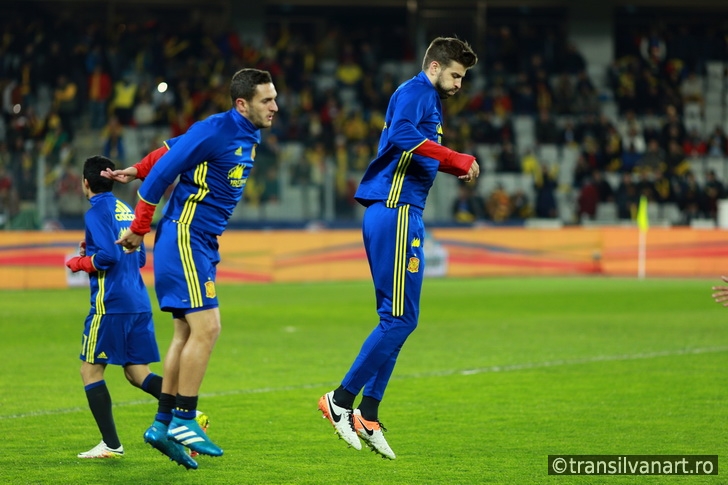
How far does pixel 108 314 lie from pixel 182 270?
0.88 metres

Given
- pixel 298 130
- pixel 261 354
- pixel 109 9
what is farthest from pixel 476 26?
pixel 261 354

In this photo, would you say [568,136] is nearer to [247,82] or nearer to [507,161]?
[507,161]

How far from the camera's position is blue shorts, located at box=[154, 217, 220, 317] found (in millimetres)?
6820

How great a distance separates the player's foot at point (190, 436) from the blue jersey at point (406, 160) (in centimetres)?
174

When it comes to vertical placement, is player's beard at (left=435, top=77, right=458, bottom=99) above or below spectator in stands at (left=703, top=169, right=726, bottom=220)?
above

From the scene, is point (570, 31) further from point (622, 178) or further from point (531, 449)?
point (531, 449)

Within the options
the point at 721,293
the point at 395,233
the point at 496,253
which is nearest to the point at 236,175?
the point at 395,233

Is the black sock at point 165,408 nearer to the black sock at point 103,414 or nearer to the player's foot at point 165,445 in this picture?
the player's foot at point 165,445

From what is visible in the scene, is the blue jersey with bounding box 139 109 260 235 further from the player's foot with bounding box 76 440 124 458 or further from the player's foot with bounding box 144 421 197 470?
the player's foot with bounding box 76 440 124 458

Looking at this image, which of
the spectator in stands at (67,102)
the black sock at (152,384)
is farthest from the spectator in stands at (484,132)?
the black sock at (152,384)

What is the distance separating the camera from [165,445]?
22.0 feet

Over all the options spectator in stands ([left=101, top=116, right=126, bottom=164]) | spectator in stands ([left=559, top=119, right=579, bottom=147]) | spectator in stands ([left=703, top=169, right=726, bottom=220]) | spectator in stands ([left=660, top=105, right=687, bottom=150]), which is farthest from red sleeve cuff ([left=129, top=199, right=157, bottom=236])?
spectator in stands ([left=660, top=105, right=687, bottom=150])

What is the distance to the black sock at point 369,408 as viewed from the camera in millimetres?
6973

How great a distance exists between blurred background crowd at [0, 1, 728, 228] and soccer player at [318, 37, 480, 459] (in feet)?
53.2
